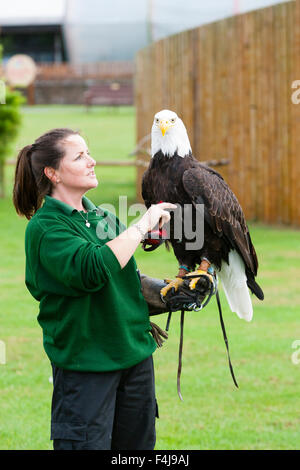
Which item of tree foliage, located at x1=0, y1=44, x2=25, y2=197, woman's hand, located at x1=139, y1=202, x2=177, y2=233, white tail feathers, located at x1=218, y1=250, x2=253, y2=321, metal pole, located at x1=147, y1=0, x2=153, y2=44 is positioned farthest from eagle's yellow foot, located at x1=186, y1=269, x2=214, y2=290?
metal pole, located at x1=147, y1=0, x2=153, y2=44

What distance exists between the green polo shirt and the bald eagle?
391mm

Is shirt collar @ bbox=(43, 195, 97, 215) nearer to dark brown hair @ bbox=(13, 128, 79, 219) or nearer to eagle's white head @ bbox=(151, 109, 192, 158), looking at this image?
dark brown hair @ bbox=(13, 128, 79, 219)

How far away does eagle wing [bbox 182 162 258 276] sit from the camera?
2.95 meters

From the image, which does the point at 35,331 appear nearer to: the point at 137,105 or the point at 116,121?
the point at 137,105

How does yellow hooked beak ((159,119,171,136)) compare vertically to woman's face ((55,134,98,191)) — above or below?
above

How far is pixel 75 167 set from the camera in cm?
243

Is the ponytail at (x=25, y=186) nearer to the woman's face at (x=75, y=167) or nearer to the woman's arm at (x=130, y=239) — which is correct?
the woman's face at (x=75, y=167)

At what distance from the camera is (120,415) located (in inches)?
102

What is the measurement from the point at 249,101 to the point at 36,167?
7.60 metres

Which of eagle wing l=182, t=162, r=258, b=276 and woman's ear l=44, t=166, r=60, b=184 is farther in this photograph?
eagle wing l=182, t=162, r=258, b=276

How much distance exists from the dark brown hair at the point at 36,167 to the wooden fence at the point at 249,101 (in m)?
6.98

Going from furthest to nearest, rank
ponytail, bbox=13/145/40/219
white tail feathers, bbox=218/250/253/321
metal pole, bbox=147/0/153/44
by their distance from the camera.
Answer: metal pole, bbox=147/0/153/44 < white tail feathers, bbox=218/250/253/321 < ponytail, bbox=13/145/40/219

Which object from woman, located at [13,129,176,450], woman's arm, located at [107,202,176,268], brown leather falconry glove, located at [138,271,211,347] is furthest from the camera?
brown leather falconry glove, located at [138,271,211,347]
